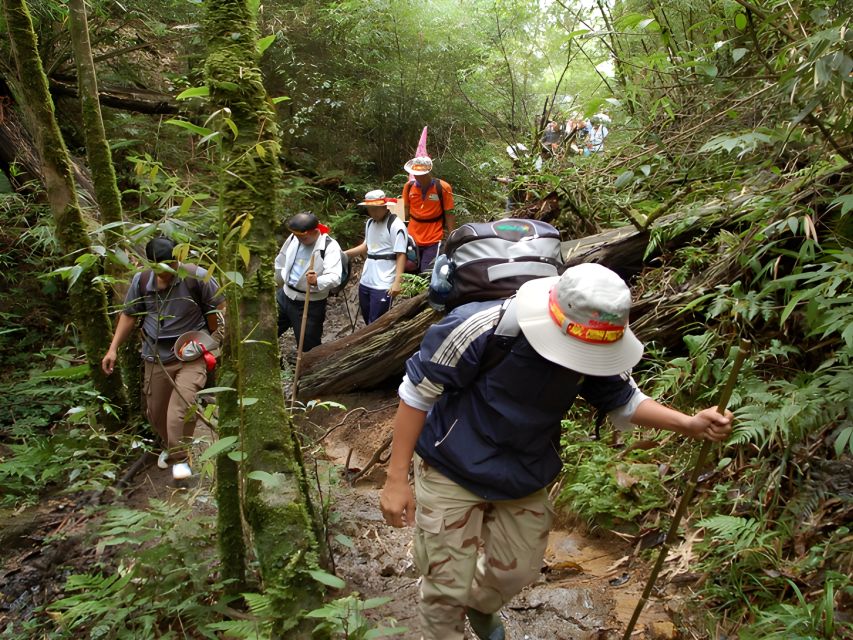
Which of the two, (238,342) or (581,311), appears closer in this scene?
(581,311)

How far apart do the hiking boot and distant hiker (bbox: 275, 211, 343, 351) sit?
14.4 ft

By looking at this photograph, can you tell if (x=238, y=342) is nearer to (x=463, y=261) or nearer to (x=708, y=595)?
(x=463, y=261)

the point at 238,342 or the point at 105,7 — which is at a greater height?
the point at 105,7

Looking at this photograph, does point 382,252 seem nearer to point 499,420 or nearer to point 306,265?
point 306,265

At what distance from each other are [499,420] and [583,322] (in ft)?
1.81

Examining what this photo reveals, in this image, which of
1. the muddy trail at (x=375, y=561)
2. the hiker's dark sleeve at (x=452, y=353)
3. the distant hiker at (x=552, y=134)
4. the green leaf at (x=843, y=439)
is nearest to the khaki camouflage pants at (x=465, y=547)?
the hiker's dark sleeve at (x=452, y=353)

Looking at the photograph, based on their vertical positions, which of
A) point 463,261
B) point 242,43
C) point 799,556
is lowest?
point 799,556

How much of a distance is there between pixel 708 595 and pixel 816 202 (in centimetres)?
246

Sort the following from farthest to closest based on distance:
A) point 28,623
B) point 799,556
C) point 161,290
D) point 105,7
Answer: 1. point 105,7
2. point 161,290
3. point 28,623
4. point 799,556

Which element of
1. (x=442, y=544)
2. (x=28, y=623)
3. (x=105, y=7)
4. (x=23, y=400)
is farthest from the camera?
(x=105, y=7)

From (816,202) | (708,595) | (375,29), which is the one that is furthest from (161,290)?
(375,29)

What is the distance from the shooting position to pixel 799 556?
273 centimetres

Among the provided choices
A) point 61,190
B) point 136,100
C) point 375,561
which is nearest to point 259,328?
point 375,561

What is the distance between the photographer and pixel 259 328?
2848 mm
